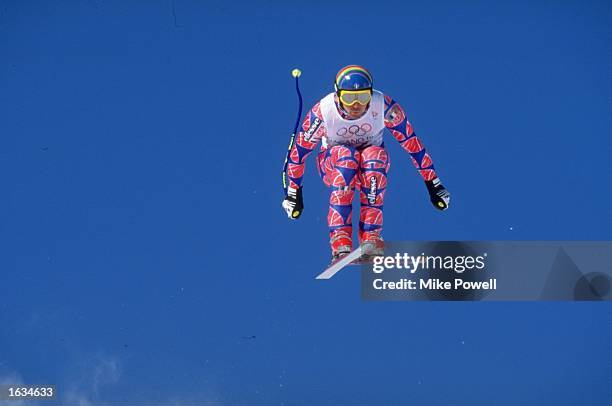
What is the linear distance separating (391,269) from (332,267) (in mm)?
774

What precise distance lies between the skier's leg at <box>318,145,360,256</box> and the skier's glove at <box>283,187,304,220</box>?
21 centimetres

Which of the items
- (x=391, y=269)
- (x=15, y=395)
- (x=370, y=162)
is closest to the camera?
(x=370, y=162)

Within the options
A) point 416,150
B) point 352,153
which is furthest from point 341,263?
point 416,150

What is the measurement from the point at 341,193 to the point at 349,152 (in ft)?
0.86

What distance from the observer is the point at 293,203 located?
7555mm

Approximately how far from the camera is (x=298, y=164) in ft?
24.9

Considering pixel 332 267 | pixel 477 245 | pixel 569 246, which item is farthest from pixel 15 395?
pixel 569 246

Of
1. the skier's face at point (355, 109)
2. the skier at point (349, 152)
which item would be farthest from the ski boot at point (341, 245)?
the skier's face at point (355, 109)

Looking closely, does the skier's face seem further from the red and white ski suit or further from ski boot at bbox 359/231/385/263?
ski boot at bbox 359/231/385/263

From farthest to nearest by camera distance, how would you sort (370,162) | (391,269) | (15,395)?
(15,395) → (391,269) → (370,162)

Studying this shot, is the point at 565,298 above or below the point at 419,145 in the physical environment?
below

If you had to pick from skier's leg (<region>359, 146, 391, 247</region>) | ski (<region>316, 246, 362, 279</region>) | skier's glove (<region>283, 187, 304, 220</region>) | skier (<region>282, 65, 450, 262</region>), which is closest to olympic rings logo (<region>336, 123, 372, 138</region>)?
skier (<region>282, 65, 450, 262</region>)

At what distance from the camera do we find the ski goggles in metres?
7.19

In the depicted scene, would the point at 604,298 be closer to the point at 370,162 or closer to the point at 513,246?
the point at 513,246
